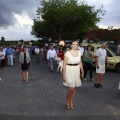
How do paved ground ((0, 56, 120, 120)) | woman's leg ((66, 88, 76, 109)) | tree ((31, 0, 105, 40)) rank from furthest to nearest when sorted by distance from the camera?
1. tree ((31, 0, 105, 40))
2. woman's leg ((66, 88, 76, 109))
3. paved ground ((0, 56, 120, 120))

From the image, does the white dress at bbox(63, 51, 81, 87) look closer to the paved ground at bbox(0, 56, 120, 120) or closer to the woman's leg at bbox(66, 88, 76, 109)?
the woman's leg at bbox(66, 88, 76, 109)

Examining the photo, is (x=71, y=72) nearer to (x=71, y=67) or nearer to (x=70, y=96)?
(x=71, y=67)

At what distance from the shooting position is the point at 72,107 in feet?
26.8

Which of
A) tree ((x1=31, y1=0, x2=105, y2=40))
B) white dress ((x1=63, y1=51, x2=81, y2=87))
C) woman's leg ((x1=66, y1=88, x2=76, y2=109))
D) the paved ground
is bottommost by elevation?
the paved ground

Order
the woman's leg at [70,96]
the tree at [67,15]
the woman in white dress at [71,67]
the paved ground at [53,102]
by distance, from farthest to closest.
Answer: the tree at [67,15], the woman's leg at [70,96], the woman in white dress at [71,67], the paved ground at [53,102]

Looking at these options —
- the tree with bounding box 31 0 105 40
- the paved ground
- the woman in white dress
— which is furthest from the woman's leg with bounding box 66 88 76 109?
the tree with bounding box 31 0 105 40

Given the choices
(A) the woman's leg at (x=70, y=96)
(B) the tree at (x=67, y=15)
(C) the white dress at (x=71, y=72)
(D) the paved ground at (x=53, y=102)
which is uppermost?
(B) the tree at (x=67, y=15)

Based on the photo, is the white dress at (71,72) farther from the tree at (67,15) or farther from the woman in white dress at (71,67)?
the tree at (67,15)

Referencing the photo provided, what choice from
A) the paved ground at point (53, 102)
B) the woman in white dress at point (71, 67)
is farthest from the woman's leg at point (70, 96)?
the paved ground at point (53, 102)

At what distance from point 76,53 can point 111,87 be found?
14.9ft

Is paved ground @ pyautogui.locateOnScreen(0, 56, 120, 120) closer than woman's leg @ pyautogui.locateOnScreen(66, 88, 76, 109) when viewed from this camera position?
Yes

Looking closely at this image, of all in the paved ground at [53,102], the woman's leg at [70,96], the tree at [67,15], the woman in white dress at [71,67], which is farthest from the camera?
the tree at [67,15]

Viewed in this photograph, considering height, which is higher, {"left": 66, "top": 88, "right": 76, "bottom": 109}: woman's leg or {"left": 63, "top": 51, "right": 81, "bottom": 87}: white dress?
{"left": 63, "top": 51, "right": 81, "bottom": 87}: white dress

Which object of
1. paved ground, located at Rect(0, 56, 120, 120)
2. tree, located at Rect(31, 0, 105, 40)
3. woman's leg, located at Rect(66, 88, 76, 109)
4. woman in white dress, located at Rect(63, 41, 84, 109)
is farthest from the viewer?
tree, located at Rect(31, 0, 105, 40)
